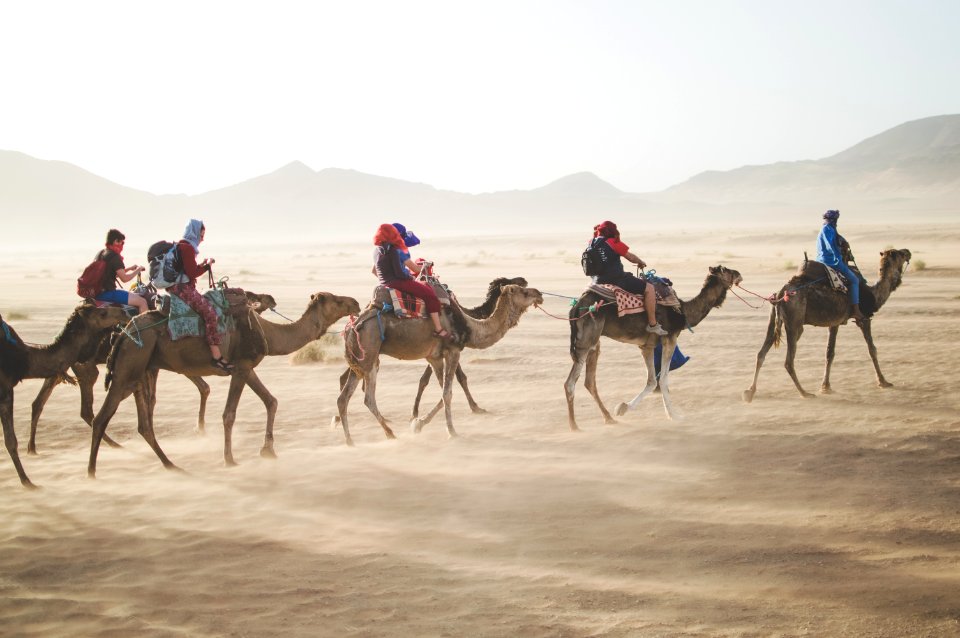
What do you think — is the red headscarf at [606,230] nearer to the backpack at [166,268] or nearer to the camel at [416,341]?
the camel at [416,341]

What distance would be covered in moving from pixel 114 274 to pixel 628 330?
6782 mm

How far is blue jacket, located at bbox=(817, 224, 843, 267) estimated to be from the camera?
1381 cm

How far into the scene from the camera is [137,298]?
1131 centimetres

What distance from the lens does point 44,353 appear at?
10.0m

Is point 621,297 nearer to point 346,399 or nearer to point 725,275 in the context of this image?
point 725,275

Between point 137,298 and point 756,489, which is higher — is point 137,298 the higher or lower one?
the higher one

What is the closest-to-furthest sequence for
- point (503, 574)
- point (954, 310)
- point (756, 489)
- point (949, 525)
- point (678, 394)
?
point (503, 574) < point (949, 525) < point (756, 489) < point (678, 394) < point (954, 310)

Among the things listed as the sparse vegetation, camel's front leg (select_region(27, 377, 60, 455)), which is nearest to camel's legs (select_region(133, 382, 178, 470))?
camel's front leg (select_region(27, 377, 60, 455))

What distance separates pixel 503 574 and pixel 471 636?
104cm

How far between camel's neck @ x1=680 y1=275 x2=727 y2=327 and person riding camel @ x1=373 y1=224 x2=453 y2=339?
12.0ft

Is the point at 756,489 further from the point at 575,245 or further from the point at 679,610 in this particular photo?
the point at 575,245

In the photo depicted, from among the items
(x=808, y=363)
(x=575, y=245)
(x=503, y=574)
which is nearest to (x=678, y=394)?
(x=808, y=363)

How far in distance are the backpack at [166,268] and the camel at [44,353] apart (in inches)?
25.5

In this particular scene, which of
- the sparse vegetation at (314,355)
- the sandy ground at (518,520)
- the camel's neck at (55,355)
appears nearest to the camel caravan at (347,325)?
the camel's neck at (55,355)
